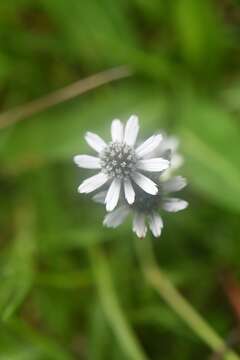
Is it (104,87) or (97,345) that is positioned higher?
(104,87)

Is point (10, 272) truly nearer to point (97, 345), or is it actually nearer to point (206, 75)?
point (97, 345)


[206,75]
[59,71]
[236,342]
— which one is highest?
[59,71]

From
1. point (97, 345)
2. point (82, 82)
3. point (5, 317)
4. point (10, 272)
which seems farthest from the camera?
point (82, 82)

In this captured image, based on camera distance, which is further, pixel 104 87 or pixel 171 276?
pixel 104 87

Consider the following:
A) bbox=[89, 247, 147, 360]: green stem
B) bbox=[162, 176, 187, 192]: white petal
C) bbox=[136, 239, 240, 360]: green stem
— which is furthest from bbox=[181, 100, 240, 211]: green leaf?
bbox=[162, 176, 187, 192]: white petal

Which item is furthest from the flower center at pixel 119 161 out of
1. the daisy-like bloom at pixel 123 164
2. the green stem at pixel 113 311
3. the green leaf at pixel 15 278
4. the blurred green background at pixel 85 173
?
the green stem at pixel 113 311

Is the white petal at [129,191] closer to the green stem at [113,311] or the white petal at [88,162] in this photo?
the white petal at [88,162]

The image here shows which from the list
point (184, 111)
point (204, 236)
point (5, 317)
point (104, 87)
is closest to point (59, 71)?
point (104, 87)

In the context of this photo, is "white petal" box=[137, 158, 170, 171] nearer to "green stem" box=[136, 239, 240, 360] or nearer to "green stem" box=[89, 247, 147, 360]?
"green stem" box=[136, 239, 240, 360]
